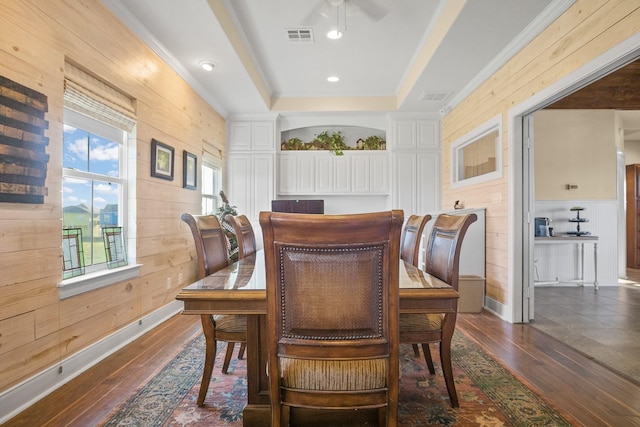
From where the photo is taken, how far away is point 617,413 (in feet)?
5.67

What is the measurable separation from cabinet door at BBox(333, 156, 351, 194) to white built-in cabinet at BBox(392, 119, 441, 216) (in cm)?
77

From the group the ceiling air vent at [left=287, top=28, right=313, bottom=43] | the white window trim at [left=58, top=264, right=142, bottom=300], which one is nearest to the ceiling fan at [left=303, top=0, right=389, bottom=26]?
the ceiling air vent at [left=287, top=28, right=313, bottom=43]

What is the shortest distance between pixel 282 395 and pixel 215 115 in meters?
4.72

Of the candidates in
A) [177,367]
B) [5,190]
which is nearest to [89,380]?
[177,367]

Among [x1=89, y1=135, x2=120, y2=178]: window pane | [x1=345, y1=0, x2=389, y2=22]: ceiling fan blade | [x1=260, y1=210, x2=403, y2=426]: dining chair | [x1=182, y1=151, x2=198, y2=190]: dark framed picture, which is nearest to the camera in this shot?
[x1=260, y1=210, x2=403, y2=426]: dining chair

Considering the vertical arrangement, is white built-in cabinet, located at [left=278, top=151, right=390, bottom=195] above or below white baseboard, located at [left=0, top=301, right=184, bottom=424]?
→ above

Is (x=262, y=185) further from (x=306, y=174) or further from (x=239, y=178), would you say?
(x=306, y=174)

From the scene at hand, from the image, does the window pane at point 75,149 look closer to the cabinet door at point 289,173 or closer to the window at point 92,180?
the window at point 92,180

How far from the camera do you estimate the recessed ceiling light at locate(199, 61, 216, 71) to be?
11.9 feet

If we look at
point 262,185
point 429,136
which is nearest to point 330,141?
point 262,185

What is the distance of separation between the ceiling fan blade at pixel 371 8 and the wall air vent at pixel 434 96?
6.01 ft

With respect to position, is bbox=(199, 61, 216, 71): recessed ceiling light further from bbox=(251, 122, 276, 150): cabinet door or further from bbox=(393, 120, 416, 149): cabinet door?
bbox=(393, 120, 416, 149): cabinet door

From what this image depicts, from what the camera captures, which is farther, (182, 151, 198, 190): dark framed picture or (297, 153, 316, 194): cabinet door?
(297, 153, 316, 194): cabinet door

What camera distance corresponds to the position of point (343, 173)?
5.76m
